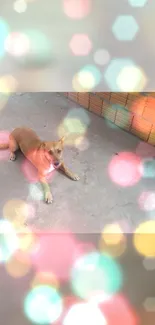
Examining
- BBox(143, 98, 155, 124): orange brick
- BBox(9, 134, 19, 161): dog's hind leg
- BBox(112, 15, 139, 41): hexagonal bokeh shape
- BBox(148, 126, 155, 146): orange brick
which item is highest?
BBox(112, 15, 139, 41): hexagonal bokeh shape

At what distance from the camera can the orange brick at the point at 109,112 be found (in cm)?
160

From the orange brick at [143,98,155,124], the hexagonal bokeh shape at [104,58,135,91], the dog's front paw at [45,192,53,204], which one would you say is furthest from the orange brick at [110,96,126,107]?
the hexagonal bokeh shape at [104,58,135,91]

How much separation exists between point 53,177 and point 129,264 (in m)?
0.51

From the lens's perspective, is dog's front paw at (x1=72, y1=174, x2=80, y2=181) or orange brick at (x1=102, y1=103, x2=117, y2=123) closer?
dog's front paw at (x1=72, y1=174, x2=80, y2=181)

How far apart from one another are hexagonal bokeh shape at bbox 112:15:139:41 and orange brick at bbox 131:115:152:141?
3.58 feet

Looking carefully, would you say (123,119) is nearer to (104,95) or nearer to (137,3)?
(104,95)

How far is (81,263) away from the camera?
3.71ft

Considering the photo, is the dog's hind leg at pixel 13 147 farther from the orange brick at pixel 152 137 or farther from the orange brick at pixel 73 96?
the orange brick at pixel 152 137

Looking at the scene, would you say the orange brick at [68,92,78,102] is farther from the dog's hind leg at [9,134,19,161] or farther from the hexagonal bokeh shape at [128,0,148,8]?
the hexagonal bokeh shape at [128,0,148,8]

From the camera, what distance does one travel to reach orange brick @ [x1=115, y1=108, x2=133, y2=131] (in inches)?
61.0

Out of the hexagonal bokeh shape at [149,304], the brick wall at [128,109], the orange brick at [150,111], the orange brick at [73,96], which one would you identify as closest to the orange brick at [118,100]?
the brick wall at [128,109]

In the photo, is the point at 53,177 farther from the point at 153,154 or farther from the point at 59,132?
the point at 153,154

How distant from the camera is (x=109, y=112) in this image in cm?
163

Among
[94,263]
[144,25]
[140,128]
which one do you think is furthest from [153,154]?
[144,25]
